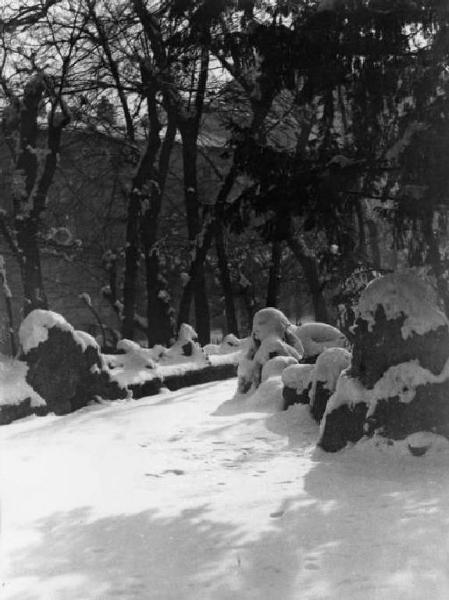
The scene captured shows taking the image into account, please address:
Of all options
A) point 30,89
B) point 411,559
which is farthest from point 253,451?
point 30,89

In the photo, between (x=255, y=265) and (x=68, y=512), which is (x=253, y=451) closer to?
(x=68, y=512)

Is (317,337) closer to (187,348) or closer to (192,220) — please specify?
(187,348)

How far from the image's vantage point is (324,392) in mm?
9367

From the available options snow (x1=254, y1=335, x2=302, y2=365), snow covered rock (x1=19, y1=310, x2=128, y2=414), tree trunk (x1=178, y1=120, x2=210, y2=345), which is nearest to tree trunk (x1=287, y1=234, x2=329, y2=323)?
tree trunk (x1=178, y1=120, x2=210, y2=345)

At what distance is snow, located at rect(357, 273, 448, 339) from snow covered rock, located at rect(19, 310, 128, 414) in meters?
5.03

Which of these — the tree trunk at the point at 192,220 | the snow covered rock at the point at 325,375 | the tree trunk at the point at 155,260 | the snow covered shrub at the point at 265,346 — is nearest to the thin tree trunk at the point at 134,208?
the tree trunk at the point at 155,260

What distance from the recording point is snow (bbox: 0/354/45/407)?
1098cm

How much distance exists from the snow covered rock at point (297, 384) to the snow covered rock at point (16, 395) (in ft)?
11.2

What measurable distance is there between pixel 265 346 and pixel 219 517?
6459 millimetres

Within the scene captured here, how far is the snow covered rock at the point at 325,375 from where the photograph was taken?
916 cm

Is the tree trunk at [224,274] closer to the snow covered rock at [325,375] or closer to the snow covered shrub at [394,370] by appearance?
the snow covered rock at [325,375]

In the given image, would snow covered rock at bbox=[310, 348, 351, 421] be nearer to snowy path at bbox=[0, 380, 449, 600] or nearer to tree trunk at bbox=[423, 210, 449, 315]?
snowy path at bbox=[0, 380, 449, 600]

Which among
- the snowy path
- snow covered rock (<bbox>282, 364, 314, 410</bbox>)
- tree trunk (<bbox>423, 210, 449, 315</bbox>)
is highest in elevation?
tree trunk (<bbox>423, 210, 449, 315</bbox>)

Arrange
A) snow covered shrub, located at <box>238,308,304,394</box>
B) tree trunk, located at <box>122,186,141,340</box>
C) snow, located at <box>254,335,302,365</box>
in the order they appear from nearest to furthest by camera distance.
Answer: snow covered shrub, located at <box>238,308,304,394</box> < snow, located at <box>254,335,302,365</box> < tree trunk, located at <box>122,186,141,340</box>
